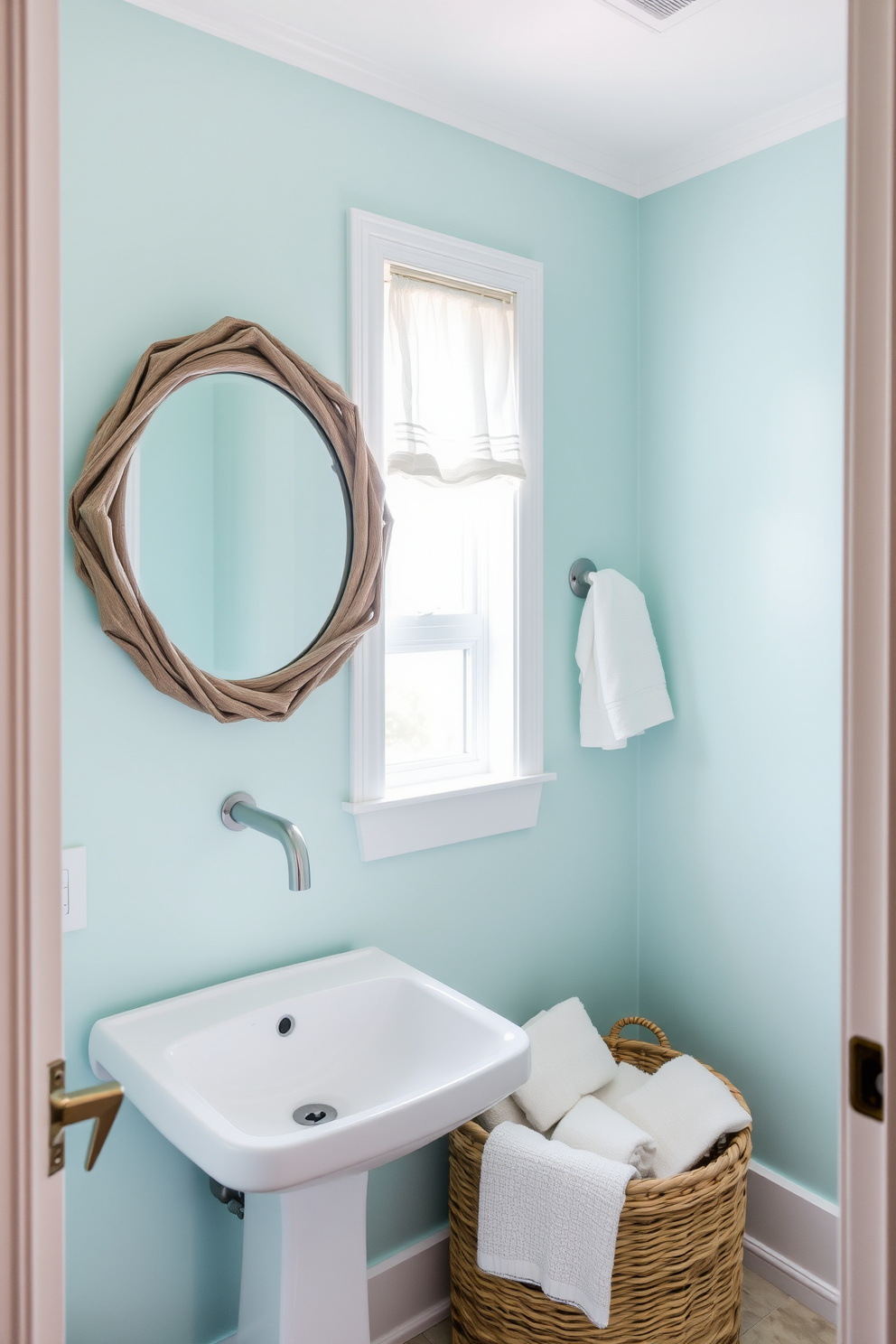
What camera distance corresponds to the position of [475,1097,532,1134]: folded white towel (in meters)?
1.72

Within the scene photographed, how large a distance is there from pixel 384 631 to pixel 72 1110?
116 cm

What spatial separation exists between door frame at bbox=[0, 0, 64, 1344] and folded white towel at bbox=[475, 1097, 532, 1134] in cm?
114

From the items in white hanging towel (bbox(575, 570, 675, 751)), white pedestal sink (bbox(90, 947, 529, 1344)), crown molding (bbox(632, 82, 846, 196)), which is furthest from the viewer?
white hanging towel (bbox(575, 570, 675, 751))

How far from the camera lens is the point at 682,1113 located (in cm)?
176

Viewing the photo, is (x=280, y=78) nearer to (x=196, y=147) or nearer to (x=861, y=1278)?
(x=196, y=147)

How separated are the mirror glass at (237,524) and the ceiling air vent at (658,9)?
848 mm

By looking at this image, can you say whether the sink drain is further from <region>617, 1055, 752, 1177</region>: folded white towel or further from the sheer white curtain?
the sheer white curtain

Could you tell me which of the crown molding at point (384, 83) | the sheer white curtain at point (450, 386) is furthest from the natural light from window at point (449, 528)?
the crown molding at point (384, 83)

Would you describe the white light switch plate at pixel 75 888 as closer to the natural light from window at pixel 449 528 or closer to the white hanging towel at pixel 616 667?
the natural light from window at pixel 449 528

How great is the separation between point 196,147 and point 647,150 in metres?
1.07

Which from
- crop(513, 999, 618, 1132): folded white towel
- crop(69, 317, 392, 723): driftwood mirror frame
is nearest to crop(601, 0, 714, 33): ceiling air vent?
crop(69, 317, 392, 723): driftwood mirror frame

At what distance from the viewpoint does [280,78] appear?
161 cm

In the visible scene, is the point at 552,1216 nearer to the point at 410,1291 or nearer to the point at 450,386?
the point at 410,1291

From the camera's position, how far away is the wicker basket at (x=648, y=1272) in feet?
5.04
